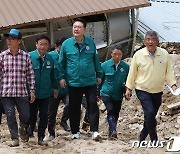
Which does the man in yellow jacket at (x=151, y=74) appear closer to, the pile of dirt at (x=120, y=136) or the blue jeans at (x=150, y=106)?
the blue jeans at (x=150, y=106)

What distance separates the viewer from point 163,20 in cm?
1895

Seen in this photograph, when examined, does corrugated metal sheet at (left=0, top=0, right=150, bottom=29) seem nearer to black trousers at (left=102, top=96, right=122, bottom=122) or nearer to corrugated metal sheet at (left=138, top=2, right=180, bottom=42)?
corrugated metal sheet at (left=138, top=2, right=180, bottom=42)

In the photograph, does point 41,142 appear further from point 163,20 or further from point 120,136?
point 163,20

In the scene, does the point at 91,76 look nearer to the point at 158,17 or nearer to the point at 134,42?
the point at 134,42

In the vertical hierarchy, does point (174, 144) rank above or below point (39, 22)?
below

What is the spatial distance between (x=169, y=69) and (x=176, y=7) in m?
15.1

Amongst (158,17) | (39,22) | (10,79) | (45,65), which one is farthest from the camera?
(158,17)

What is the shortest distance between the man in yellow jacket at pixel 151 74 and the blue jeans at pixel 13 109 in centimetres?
159

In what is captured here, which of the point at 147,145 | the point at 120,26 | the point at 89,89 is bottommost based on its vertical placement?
the point at 147,145

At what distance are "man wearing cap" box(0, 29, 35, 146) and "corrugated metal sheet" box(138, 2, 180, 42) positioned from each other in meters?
11.0

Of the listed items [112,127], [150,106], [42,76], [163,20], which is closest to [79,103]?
[42,76]

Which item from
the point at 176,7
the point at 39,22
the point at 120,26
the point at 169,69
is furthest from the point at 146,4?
the point at 169,69

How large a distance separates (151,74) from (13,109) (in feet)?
6.67

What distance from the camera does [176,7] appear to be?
21000mm
